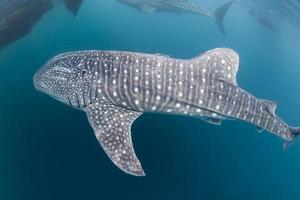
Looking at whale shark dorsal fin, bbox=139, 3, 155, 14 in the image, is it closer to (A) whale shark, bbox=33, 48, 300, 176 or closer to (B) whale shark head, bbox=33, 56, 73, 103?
(B) whale shark head, bbox=33, 56, 73, 103

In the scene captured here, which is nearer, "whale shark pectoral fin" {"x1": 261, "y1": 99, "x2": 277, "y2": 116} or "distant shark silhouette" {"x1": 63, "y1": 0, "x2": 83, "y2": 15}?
"whale shark pectoral fin" {"x1": 261, "y1": 99, "x2": 277, "y2": 116}

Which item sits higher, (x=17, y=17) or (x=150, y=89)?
(x=150, y=89)

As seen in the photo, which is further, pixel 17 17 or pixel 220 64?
pixel 17 17

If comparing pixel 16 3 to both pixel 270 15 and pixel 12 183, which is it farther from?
pixel 270 15

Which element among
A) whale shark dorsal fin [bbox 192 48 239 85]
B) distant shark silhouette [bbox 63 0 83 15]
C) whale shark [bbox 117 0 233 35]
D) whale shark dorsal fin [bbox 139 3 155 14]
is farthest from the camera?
whale shark dorsal fin [bbox 139 3 155 14]

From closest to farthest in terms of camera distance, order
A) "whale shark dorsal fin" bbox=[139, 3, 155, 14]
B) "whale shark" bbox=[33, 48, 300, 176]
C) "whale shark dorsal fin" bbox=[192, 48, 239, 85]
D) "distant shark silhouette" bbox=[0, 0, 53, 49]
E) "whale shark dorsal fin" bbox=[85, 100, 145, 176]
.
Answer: "whale shark dorsal fin" bbox=[85, 100, 145, 176] → "whale shark" bbox=[33, 48, 300, 176] → "whale shark dorsal fin" bbox=[192, 48, 239, 85] → "distant shark silhouette" bbox=[0, 0, 53, 49] → "whale shark dorsal fin" bbox=[139, 3, 155, 14]

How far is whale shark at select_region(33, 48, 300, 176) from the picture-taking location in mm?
5910

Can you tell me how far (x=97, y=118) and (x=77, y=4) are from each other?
8155 millimetres

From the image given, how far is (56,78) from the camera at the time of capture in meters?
6.33

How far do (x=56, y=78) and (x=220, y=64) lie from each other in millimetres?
3038

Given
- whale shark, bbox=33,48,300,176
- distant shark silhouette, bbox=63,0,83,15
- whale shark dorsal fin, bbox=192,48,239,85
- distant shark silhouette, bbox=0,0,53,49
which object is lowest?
distant shark silhouette, bbox=0,0,53,49

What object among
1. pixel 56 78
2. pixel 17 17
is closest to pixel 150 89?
pixel 56 78

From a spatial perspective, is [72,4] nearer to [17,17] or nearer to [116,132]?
[17,17]

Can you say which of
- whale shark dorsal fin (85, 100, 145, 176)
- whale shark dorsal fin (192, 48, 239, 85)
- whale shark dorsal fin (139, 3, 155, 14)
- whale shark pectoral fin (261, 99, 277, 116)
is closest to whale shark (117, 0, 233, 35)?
whale shark dorsal fin (139, 3, 155, 14)
